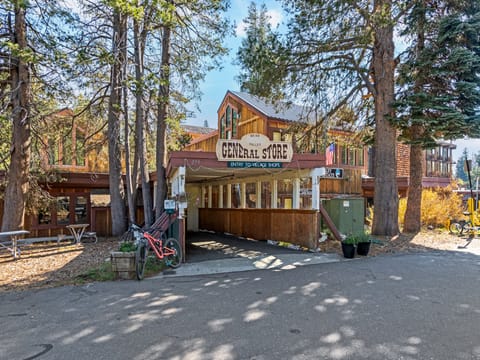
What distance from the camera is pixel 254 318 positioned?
14.4 feet

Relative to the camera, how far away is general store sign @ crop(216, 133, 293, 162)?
28.3 ft

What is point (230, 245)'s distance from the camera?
36.9ft

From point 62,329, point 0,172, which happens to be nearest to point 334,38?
point 62,329

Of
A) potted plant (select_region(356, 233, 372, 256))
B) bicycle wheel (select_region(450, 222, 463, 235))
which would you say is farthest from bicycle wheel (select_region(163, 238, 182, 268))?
bicycle wheel (select_region(450, 222, 463, 235))

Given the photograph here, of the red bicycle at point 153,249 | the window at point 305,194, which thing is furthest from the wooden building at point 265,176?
the red bicycle at point 153,249

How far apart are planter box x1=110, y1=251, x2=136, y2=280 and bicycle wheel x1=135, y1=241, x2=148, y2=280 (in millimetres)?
177

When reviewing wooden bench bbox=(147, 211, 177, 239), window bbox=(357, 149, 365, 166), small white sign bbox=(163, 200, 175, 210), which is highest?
window bbox=(357, 149, 365, 166)

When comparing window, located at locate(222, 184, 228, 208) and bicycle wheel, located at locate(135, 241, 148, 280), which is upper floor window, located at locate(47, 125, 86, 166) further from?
bicycle wheel, located at locate(135, 241, 148, 280)

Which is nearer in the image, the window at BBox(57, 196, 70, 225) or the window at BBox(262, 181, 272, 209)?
the window at BBox(262, 181, 272, 209)

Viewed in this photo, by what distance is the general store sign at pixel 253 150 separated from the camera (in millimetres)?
8617

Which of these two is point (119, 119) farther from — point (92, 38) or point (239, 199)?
point (239, 199)

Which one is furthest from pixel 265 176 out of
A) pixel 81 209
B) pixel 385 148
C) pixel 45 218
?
pixel 45 218

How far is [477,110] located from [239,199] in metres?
8.74

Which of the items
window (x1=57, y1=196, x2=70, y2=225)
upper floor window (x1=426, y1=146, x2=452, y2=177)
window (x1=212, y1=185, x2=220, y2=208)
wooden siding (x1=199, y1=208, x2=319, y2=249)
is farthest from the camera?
upper floor window (x1=426, y1=146, x2=452, y2=177)
